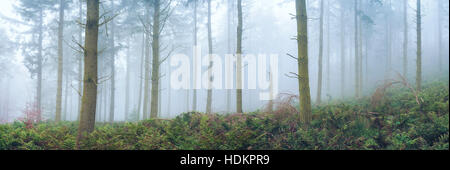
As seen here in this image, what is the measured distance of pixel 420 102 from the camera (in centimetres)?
681

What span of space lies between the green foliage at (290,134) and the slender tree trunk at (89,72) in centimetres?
44

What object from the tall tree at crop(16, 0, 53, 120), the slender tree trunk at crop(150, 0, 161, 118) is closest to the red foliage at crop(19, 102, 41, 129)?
the slender tree trunk at crop(150, 0, 161, 118)

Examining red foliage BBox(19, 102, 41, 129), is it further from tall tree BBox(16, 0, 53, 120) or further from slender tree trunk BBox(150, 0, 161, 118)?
tall tree BBox(16, 0, 53, 120)

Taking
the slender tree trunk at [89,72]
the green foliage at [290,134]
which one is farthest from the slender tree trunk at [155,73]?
the slender tree trunk at [89,72]

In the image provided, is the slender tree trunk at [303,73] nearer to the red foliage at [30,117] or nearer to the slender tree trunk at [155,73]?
the slender tree trunk at [155,73]

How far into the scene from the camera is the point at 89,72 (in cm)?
586

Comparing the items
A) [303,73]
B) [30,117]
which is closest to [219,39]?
[30,117]

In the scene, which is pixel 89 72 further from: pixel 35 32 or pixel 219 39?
pixel 219 39

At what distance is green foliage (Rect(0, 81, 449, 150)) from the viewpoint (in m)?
5.03

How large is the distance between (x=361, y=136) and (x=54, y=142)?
23.8ft

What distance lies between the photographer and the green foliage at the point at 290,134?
198 inches
